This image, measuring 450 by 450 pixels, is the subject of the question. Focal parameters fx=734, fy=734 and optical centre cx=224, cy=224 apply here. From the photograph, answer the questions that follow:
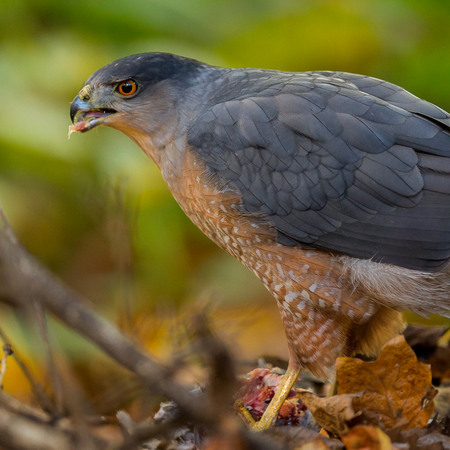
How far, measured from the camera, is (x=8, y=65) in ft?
19.9

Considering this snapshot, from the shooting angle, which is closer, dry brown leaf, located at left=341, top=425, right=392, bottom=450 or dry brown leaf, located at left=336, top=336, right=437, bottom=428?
dry brown leaf, located at left=341, top=425, right=392, bottom=450

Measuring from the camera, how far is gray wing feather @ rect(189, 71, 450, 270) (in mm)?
2900

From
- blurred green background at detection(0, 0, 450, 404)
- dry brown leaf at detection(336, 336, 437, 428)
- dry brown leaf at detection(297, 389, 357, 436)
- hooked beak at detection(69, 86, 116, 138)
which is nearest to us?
dry brown leaf at detection(297, 389, 357, 436)

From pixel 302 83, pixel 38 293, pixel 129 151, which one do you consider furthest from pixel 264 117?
pixel 129 151

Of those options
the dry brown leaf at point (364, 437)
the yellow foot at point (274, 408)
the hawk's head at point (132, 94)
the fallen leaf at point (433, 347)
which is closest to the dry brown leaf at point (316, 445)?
the dry brown leaf at point (364, 437)

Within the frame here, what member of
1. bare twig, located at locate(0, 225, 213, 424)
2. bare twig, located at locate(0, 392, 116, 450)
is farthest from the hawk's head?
bare twig, located at locate(0, 225, 213, 424)

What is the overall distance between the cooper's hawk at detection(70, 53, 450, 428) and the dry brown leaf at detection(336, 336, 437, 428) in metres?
0.43

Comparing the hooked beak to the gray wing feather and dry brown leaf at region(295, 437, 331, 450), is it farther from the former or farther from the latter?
dry brown leaf at region(295, 437, 331, 450)

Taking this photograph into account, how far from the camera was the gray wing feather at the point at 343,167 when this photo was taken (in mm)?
2900

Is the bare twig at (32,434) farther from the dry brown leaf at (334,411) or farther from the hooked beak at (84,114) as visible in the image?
the hooked beak at (84,114)

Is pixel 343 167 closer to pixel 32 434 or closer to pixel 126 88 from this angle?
pixel 126 88

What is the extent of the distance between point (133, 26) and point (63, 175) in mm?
1624

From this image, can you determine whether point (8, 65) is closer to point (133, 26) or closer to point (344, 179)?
point (133, 26)

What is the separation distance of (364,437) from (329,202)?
1049 millimetres
